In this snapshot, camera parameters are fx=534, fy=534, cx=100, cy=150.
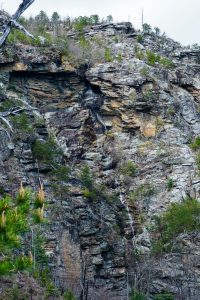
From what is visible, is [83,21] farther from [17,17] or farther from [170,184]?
[17,17]

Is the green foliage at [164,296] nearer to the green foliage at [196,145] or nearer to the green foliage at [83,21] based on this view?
the green foliage at [196,145]

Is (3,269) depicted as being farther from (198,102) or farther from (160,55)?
(160,55)

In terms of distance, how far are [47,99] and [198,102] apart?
11.2 meters

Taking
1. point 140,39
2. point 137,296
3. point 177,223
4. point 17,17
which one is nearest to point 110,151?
point 177,223

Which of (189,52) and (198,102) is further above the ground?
(189,52)

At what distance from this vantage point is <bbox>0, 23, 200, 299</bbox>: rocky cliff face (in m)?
29.3

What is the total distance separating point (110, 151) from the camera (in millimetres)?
36750

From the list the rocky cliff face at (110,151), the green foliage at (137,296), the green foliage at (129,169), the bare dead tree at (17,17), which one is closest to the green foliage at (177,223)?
the rocky cliff face at (110,151)

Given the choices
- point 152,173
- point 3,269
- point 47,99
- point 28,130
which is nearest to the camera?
point 3,269

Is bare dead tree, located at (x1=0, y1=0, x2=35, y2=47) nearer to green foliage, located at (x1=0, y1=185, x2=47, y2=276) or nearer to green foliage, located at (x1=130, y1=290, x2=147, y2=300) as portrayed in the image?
green foliage, located at (x1=0, y1=185, x2=47, y2=276)

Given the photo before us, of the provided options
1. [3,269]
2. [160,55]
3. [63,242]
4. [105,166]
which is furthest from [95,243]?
[3,269]

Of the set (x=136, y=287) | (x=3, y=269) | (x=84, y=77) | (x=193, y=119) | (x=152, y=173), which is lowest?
(x=3, y=269)

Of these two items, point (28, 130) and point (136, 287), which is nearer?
point (136, 287)

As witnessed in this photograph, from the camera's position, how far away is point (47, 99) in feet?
124
